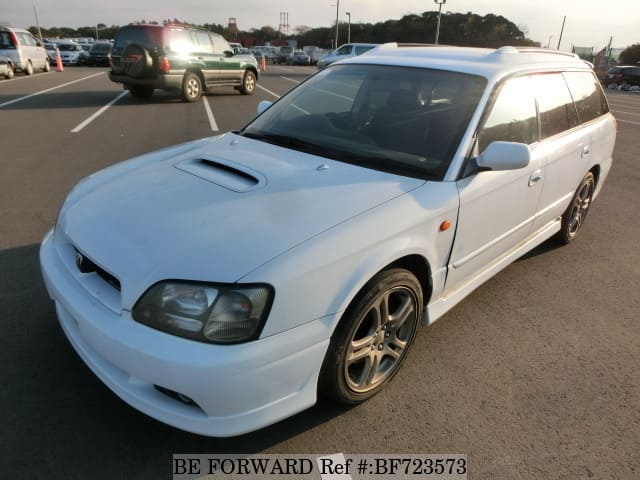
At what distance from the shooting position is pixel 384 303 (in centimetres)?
226

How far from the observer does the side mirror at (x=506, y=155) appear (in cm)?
240

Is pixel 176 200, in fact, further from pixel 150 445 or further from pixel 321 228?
pixel 150 445

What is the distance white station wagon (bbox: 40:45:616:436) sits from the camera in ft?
5.82

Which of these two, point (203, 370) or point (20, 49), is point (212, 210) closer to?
point (203, 370)

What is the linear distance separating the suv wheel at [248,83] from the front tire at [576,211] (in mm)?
11993

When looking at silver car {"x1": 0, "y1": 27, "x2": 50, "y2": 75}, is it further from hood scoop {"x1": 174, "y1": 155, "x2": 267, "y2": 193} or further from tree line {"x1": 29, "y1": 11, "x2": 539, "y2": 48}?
tree line {"x1": 29, "y1": 11, "x2": 539, "y2": 48}

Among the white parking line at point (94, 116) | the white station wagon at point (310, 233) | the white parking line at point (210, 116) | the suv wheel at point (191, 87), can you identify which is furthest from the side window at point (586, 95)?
the suv wheel at point (191, 87)

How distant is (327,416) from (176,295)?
1048 millimetres

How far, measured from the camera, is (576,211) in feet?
14.2

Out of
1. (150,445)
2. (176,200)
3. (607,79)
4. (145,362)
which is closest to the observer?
(145,362)

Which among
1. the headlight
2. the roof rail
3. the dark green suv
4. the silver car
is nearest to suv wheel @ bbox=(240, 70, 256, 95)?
the dark green suv

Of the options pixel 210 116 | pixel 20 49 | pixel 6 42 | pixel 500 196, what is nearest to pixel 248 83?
pixel 210 116

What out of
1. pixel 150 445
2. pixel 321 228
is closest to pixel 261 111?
pixel 321 228

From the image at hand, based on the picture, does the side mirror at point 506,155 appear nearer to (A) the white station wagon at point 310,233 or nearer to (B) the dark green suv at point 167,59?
(A) the white station wagon at point 310,233
